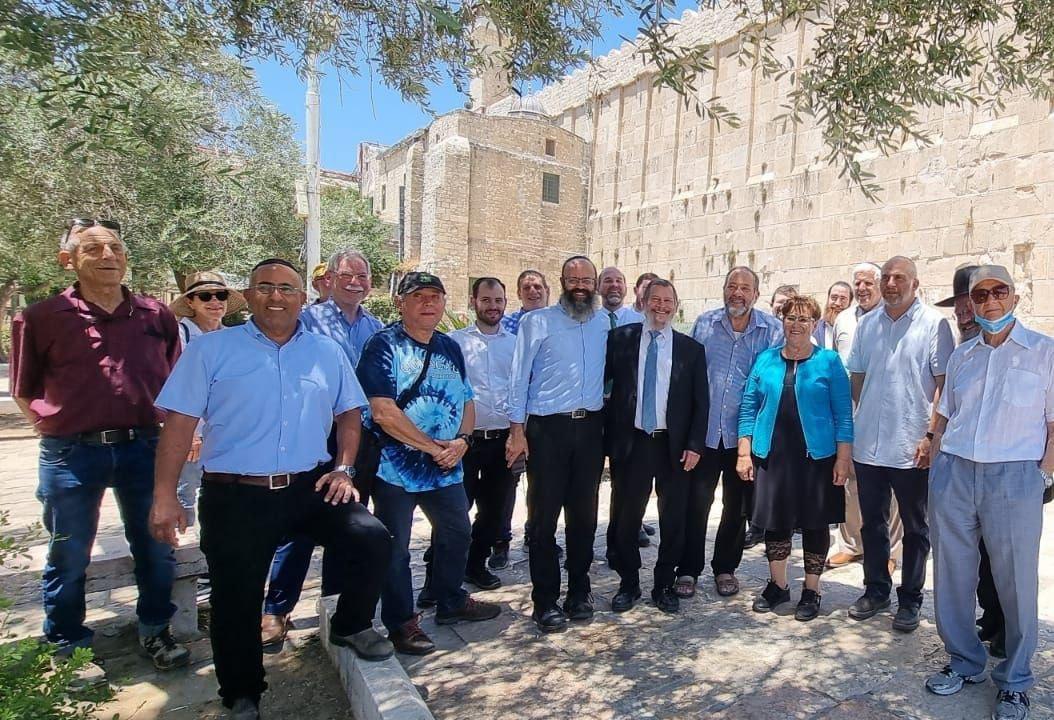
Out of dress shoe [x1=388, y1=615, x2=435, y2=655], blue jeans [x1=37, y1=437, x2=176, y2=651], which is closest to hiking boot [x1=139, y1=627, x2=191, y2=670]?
blue jeans [x1=37, y1=437, x2=176, y2=651]

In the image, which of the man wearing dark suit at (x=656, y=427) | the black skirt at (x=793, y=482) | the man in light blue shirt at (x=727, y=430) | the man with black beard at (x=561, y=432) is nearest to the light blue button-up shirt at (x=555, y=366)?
the man with black beard at (x=561, y=432)

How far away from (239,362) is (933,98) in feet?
13.0

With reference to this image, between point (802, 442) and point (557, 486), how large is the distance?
1361mm

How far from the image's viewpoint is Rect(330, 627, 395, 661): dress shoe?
2.80 metres

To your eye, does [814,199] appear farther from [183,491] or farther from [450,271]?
[450,271]

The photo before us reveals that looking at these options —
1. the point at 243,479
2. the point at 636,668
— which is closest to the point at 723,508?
the point at 636,668

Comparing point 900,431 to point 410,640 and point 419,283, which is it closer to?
point 419,283

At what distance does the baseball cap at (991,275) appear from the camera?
9.14 ft

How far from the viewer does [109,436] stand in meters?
3.00

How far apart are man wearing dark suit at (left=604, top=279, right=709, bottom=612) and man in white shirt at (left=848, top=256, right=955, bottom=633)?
2.94ft

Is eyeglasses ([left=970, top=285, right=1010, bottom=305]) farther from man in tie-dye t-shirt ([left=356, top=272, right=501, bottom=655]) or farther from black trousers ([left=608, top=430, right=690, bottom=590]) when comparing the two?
man in tie-dye t-shirt ([left=356, top=272, right=501, bottom=655])

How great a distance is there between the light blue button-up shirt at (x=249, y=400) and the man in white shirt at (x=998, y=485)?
9.12 ft

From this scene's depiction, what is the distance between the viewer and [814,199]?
14266 millimetres

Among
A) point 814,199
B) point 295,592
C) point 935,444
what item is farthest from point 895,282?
point 814,199
